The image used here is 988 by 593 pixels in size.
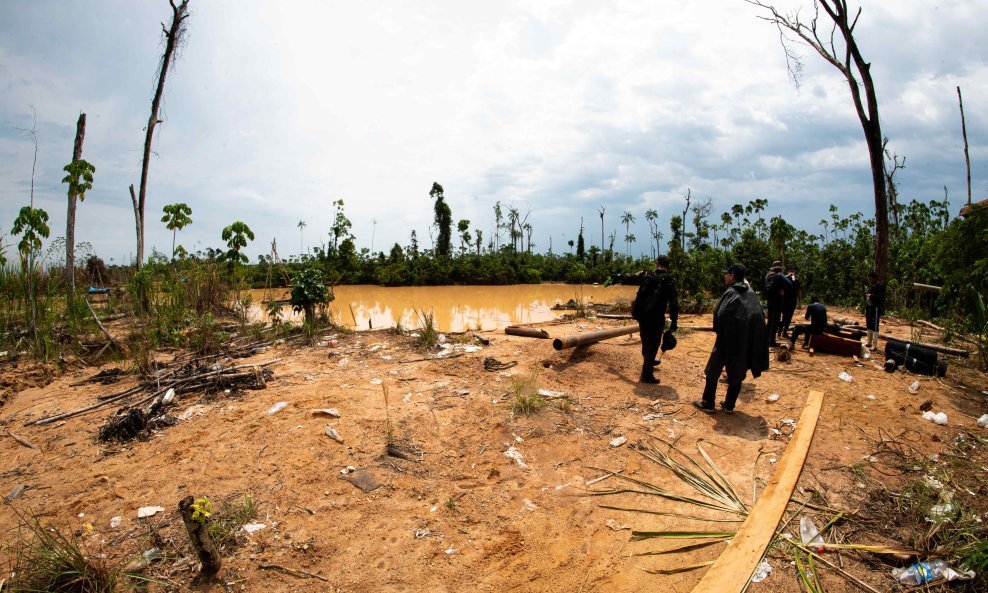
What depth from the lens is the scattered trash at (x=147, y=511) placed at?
10.1 ft

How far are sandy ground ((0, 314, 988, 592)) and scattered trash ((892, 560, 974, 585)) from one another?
0.34ft

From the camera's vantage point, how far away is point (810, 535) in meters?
2.88

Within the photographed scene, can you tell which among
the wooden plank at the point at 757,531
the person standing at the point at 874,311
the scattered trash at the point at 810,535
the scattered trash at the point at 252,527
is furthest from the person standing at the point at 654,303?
the scattered trash at the point at 252,527

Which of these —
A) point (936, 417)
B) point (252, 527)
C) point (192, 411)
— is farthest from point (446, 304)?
point (252, 527)

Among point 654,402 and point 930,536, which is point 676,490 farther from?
point 654,402

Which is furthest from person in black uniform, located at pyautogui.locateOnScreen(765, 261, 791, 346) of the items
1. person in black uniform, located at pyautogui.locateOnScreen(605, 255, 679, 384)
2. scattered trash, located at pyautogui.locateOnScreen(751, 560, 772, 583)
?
scattered trash, located at pyautogui.locateOnScreen(751, 560, 772, 583)

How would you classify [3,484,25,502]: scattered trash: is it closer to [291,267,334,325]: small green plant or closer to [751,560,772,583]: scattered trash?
[291,267,334,325]: small green plant

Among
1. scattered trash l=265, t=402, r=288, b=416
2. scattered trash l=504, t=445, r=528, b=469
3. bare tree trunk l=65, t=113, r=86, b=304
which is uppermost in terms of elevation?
bare tree trunk l=65, t=113, r=86, b=304

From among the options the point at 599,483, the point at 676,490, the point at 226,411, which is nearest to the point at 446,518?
the point at 599,483

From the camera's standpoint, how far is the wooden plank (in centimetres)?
248

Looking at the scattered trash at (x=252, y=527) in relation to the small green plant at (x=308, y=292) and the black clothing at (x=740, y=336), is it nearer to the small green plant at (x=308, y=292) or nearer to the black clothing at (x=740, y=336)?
the black clothing at (x=740, y=336)

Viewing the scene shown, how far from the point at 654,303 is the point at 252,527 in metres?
4.58

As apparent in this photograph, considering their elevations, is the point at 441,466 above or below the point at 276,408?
below

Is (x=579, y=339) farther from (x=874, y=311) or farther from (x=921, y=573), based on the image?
(x=874, y=311)
